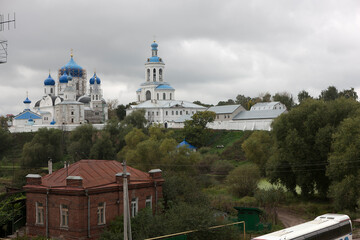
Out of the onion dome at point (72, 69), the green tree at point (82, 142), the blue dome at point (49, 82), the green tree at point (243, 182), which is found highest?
the onion dome at point (72, 69)

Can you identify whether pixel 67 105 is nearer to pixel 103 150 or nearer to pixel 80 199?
pixel 103 150

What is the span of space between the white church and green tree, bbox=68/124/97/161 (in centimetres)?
1395

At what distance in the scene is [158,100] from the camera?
305 feet

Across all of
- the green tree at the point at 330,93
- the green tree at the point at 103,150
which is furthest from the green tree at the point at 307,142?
the green tree at the point at 330,93

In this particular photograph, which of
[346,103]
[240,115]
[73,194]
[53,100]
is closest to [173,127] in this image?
[240,115]

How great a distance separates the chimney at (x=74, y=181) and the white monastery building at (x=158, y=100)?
203 ft

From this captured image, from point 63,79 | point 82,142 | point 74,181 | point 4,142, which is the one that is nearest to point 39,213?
point 74,181

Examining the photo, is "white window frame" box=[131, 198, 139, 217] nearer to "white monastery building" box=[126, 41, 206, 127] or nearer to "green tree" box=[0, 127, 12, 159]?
"green tree" box=[0, 127, 12, 159]

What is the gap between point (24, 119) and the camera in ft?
292

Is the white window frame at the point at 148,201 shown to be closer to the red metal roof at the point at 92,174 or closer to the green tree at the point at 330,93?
the red metal roof at the point at 92,174

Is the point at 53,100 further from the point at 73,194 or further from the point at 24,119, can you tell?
the point at 73,194

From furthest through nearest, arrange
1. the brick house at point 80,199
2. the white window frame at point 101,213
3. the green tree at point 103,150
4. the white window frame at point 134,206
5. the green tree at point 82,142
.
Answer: the green tree at point 82,142 → the green tree at point 103,150 → the white window frame at point 134,206 → the white window frame at point 101,213 → the brick house at point 80,199

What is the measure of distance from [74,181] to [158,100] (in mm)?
73767

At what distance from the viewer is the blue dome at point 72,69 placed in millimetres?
103938
